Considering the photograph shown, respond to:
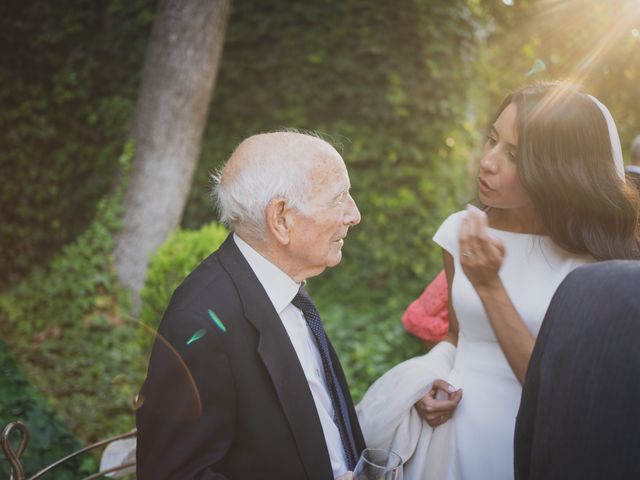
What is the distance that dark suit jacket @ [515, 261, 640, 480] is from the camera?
0.92m

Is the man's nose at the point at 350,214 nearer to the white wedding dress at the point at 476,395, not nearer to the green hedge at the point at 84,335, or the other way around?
the white wedding dress at the point at 476,395

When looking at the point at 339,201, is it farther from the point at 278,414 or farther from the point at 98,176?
the point at 98,176

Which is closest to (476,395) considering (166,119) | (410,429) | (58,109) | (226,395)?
(410,429)

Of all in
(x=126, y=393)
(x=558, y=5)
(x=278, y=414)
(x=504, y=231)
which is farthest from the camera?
(x=558, y=5)

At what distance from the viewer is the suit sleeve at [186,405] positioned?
1464mm

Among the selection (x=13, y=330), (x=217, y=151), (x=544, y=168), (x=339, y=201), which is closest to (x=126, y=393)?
(x=13, y=330)

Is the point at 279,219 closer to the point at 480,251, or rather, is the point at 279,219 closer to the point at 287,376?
the point at 287,376

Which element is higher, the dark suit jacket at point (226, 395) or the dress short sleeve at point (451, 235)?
the dress short sleeve at point (451, 235)

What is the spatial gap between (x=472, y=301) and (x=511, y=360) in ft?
0.91

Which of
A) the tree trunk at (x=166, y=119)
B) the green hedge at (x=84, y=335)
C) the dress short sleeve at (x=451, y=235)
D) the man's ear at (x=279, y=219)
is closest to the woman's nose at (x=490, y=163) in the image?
the dress short sleeve at (x=451, y=235)

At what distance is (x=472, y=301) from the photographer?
203 cm

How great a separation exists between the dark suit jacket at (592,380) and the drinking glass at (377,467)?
563 mm

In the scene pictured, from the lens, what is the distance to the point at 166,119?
5.39 m

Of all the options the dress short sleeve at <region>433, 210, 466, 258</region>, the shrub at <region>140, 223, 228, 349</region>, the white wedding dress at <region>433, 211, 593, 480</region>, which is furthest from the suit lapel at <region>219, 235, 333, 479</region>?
the shrub at <region>140, 223, 228, 349</region>
